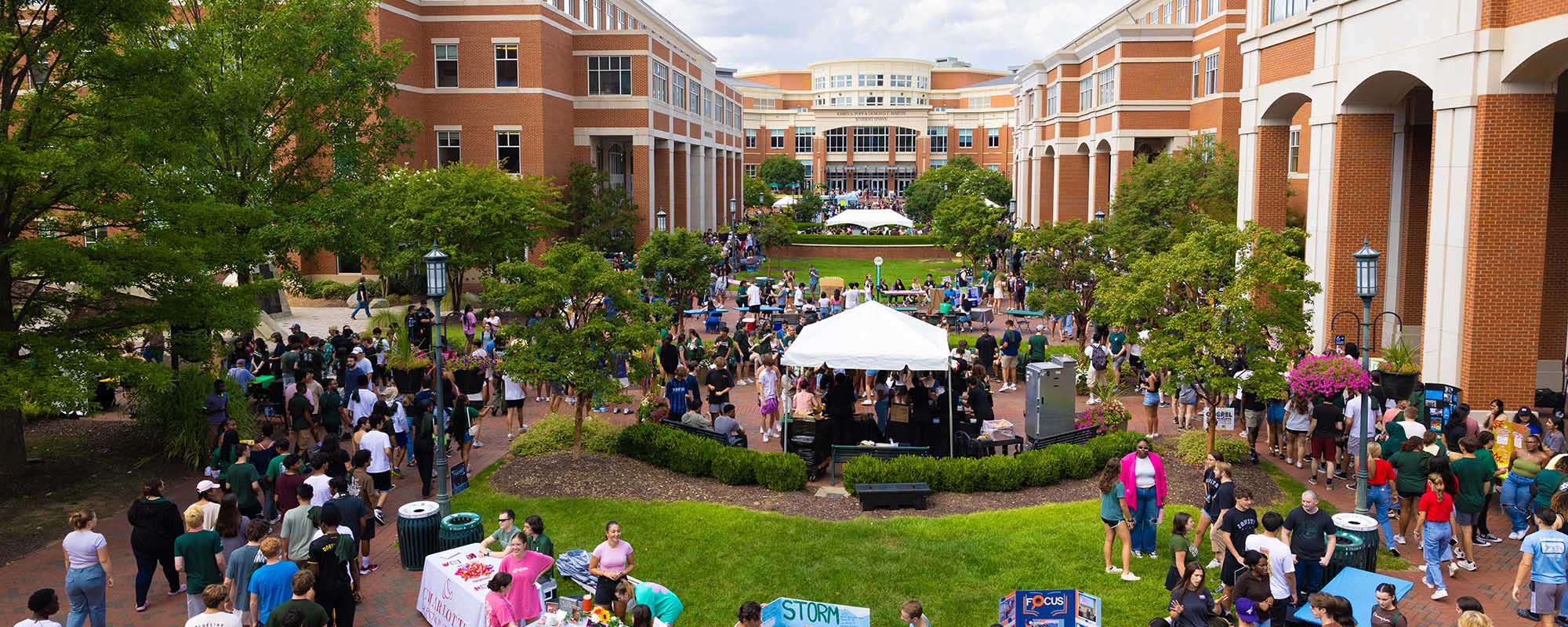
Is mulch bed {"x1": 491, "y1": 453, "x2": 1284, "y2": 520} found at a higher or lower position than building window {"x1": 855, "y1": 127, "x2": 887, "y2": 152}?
lower

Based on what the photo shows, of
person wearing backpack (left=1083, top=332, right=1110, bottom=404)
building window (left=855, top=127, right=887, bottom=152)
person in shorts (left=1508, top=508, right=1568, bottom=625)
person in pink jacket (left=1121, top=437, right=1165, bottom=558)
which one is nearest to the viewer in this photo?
person in shorts (left=1508, top=508, right=1568, bottom=625)

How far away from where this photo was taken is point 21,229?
50.7 feet

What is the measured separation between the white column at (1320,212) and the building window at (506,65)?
33052 millimetres

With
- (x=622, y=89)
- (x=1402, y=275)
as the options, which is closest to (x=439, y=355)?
(x=1402, y=275)

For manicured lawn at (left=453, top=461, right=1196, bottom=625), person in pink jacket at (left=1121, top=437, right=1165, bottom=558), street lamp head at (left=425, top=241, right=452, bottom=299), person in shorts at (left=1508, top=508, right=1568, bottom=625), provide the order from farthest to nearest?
1. street lamp head at (left=425, top=241, right=452, bottom=299)
2. person in pink jacket at (left=1121, top=437, right=1165, bottom=558)
3. manicured lawn at (left=453, top=461, right=1196, bottom=625)
4. person in shorts at (left=1508, top=508, right=1568, bottom=625)

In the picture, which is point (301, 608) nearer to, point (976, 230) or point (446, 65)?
point (976, 230)

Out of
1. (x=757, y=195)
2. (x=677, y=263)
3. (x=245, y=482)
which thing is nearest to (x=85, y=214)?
(x=245, y=482)

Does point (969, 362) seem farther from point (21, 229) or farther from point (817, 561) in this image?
point (21, 229)

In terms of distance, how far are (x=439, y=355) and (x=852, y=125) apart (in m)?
118

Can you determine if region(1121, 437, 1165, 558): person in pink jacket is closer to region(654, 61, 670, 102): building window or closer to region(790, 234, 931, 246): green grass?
region(654, 61, 670, 102): building window

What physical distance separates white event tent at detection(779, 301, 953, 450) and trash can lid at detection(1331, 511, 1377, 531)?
5692 mm

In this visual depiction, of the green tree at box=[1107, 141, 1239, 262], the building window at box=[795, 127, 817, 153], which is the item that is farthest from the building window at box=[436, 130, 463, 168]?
the building window at box=[795, 127, 817, 153]

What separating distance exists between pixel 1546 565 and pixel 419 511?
1169cm

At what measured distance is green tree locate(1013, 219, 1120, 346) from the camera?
26.2 meters
